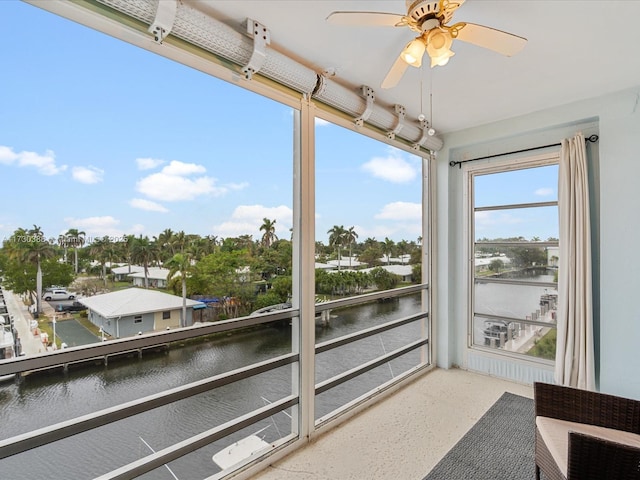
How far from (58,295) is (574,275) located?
3.53m

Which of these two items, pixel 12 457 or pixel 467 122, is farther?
pixel 467 122

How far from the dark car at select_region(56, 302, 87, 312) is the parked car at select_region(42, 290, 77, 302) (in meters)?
0.03

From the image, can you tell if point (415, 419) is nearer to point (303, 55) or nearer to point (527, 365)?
point (527, 365)

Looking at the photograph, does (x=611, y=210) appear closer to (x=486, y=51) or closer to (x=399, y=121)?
(x=486, y=51)

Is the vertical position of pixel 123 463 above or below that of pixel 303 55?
below

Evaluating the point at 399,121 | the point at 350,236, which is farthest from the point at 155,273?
the point at 399,121

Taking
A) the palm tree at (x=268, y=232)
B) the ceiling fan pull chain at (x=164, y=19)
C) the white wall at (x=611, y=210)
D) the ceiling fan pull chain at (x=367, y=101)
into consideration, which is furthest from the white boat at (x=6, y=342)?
the white wall at (x=611, y=210)

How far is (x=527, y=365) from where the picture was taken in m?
3.17

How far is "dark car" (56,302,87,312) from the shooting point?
56.0 inches

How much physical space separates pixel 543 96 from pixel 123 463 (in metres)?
3.69

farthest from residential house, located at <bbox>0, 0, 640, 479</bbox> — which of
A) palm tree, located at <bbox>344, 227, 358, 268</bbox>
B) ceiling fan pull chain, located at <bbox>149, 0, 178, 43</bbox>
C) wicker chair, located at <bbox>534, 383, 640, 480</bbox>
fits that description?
wicker chair, located at <bbox>534, 383, 640, 480</bbox>

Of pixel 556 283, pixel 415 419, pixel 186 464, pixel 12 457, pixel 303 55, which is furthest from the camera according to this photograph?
pixel 556 283

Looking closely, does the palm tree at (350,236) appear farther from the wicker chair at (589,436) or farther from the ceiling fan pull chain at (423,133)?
the wicker chair at (589,436)

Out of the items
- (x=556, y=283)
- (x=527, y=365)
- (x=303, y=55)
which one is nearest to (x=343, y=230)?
(x=303, y=55)
